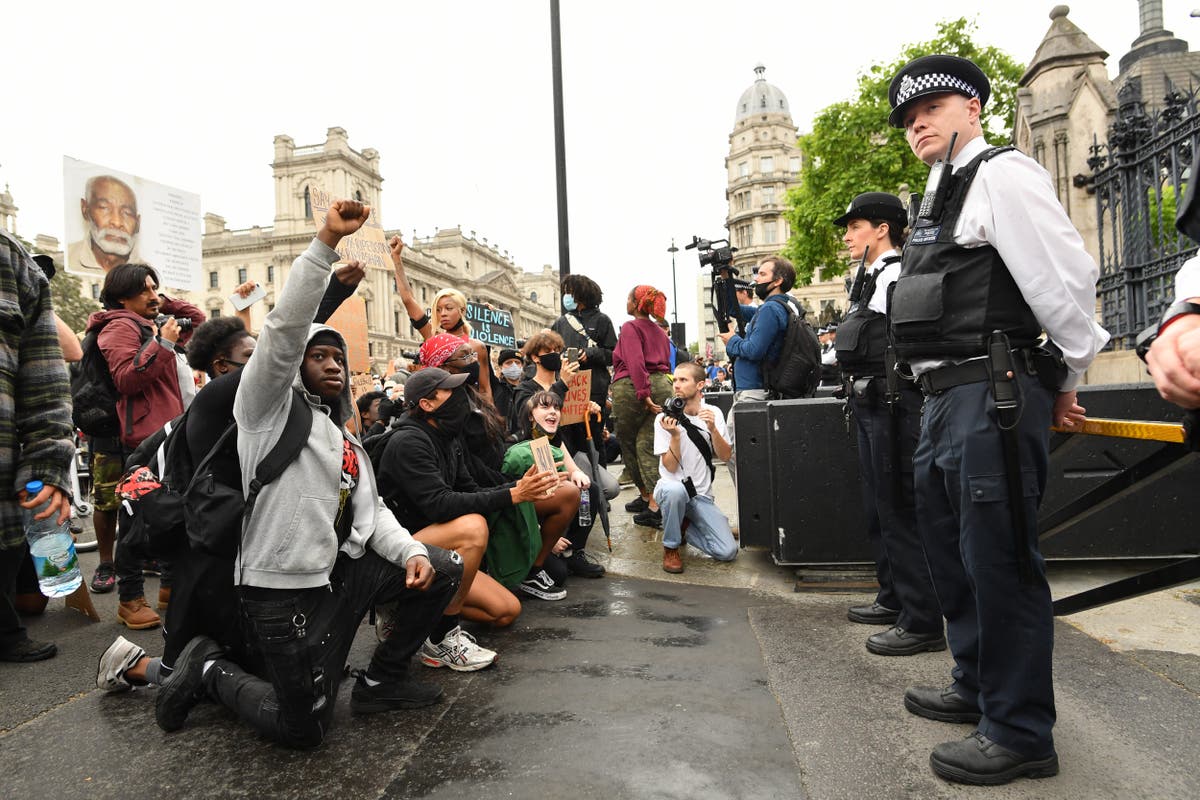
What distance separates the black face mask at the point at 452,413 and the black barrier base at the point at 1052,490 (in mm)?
1920

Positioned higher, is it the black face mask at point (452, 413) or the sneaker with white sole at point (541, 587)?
the black face mask at point (452, 413)

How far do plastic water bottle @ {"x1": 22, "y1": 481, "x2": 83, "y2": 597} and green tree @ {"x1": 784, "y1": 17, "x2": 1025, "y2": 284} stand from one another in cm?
2452

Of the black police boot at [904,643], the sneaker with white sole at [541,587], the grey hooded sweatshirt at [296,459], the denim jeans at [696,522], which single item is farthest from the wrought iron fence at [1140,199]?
the grey hooded sweatshirt at [296,459]

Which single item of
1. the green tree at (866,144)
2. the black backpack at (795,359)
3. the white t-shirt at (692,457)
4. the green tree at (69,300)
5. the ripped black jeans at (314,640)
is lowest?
the ripped black jeans at (314,640)

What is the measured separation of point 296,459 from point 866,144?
28243mm

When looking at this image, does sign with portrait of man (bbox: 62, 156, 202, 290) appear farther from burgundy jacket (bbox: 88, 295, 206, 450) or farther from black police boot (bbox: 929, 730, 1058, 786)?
black police boot (bbox: 929, 730, 1058, 786)

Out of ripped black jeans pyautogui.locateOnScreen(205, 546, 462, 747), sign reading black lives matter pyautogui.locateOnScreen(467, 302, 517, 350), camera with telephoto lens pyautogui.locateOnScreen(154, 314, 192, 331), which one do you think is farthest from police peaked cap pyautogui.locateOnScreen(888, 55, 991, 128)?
sign reading black lives matter pyautogui.locateOnScreen(467, 302, 517, 350)

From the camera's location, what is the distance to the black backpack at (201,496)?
7.80ft

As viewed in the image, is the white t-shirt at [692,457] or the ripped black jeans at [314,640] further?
the white t-shirt at [692,457]

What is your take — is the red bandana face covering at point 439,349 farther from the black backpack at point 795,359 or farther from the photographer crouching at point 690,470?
the black backpack at point 795,359

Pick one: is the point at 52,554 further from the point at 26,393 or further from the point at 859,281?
the point at 859,281

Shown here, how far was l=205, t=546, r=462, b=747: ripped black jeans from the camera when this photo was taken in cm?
238

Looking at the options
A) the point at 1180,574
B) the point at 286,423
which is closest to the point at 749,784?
the point at 1180,574

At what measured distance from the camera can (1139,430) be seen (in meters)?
1.80
